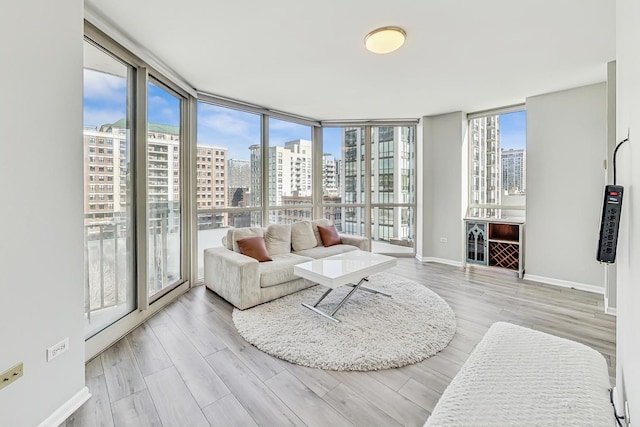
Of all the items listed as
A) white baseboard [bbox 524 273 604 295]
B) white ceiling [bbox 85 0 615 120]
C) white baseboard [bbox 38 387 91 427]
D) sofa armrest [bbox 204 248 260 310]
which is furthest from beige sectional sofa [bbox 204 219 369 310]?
white baseboard [bbox 524 273 604 295]

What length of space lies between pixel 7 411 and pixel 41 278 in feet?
2.05

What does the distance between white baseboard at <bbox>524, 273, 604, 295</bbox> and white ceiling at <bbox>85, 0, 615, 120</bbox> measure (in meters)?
2.58

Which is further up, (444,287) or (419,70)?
(419,70)

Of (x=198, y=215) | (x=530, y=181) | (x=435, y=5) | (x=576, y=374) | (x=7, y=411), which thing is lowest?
(x=7, y=411)

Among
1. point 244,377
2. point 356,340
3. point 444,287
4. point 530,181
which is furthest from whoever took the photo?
point 530,181

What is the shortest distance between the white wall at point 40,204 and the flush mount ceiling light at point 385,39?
2.06 m

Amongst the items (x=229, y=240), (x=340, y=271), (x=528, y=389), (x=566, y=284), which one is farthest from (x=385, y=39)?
(x=566, y=284)

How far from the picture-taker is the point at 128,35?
7.98 feet

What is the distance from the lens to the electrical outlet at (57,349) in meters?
1.56

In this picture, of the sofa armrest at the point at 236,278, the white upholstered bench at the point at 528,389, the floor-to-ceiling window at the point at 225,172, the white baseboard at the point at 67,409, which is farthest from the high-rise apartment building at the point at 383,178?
the white baseboard at the point at 67,409

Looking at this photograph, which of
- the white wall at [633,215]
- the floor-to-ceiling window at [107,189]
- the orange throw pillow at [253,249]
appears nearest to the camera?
the white wall at [633,215]

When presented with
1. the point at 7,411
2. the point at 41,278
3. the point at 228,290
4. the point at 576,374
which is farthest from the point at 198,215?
the point at 576,374

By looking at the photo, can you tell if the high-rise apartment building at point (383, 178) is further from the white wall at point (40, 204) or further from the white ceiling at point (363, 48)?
the white wall at point (40, 204)

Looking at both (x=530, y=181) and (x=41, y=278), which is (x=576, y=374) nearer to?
(x=41, y=278)
